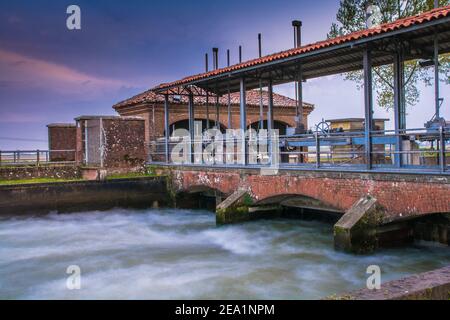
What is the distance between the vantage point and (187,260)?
973cm

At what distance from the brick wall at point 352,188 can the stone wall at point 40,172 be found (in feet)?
23.3

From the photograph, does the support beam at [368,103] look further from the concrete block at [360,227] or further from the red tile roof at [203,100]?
the red tile roof at [203,100]

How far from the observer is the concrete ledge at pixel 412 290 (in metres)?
4.03

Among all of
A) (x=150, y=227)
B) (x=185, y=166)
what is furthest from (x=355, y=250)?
A: (x=185, y=166)

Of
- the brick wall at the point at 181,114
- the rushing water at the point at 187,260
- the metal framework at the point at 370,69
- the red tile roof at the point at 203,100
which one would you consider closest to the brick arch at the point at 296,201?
the rushing water at the point at 187,260

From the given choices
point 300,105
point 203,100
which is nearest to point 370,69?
point 300,105

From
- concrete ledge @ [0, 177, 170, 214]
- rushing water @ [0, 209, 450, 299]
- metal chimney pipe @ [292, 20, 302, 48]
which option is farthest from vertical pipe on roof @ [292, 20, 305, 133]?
concrete ledge @ [0, 177, 170, 214]

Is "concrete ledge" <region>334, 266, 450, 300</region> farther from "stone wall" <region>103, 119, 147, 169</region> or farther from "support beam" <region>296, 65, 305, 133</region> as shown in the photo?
"stone wall" <region>103, 119, 147, 169</region>

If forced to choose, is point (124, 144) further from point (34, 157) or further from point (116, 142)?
point (34, 157)

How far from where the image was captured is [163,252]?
10.5 metres

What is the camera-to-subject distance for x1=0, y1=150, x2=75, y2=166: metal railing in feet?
58.7

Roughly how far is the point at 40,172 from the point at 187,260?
385 inches

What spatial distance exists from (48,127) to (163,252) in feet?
45.4

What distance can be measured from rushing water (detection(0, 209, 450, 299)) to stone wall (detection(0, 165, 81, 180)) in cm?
294
